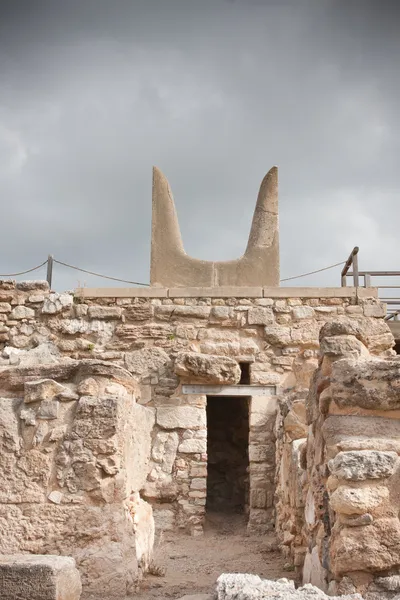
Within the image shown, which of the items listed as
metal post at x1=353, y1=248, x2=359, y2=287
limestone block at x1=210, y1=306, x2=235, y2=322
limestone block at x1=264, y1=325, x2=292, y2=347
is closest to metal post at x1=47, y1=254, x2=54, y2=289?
limestone block at x1=210, y1=306, x2=235, y2=322

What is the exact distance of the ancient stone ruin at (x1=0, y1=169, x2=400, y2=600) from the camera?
2779mm

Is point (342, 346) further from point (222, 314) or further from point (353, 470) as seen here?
point (222, 314)

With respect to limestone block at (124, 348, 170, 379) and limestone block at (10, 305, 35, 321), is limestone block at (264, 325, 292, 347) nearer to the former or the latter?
limestone block at (124, 348, 170, 379)

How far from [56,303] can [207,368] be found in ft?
7.04

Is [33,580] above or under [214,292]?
under

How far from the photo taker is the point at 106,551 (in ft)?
12.0

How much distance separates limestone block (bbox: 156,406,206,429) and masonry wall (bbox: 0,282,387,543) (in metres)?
0.01

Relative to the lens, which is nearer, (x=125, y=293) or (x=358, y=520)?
(x=358, y=520)

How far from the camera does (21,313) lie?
7910mm

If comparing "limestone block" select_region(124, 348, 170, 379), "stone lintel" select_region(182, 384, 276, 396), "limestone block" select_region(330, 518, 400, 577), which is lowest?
"limestone block" select_region(330, 518, 400, 577)

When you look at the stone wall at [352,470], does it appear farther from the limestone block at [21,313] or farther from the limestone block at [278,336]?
the limestone block at [21,313]

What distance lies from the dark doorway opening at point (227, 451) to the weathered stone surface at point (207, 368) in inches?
Answer: 85.1

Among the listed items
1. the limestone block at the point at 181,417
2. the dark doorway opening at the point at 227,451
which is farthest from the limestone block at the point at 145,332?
the dark doorway opening at the point at 227,451

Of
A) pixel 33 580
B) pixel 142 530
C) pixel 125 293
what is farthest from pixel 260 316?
pixel 33 580
